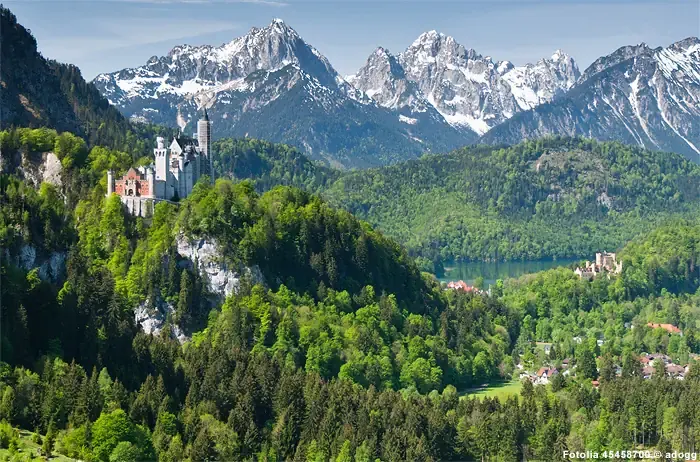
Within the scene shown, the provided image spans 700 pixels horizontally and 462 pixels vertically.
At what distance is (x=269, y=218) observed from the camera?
13175cm

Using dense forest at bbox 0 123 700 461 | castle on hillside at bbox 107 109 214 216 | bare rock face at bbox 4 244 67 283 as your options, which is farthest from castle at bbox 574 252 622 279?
bare rock face at bbox 4 244 67 283

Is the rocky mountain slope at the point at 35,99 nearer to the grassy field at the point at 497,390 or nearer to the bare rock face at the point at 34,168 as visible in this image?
the bare rock face at the point at 34,168

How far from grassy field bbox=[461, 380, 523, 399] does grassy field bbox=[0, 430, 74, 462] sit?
150 ft

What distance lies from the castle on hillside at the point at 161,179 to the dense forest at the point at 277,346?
6.15 feet

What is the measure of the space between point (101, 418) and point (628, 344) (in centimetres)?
7544

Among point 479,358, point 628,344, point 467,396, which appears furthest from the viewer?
point 628,344

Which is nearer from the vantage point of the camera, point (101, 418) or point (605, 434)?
point (101, 418)

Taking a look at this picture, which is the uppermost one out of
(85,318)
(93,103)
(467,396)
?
A: (93,103)

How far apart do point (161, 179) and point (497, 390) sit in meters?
37.9

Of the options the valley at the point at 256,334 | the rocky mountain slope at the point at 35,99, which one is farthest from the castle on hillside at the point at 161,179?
the rocky mountain slope at the point at 35,99

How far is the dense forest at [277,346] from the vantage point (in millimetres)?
87750

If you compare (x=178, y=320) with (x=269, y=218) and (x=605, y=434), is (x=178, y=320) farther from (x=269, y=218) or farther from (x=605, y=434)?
(x=605, y=434)

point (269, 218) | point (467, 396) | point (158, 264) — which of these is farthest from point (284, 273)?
point (467, 396)

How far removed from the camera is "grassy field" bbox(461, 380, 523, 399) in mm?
116250
